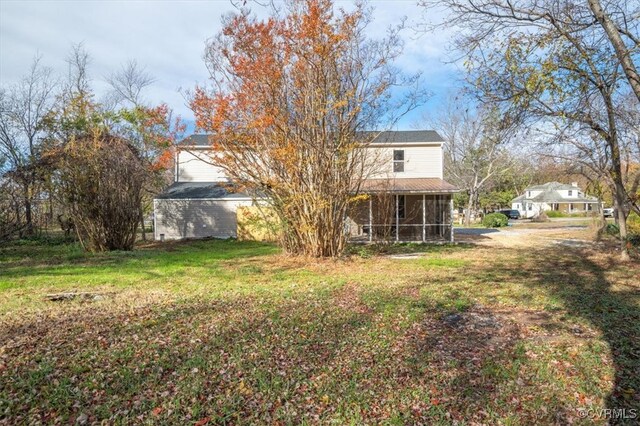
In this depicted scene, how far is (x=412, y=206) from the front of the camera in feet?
64.5

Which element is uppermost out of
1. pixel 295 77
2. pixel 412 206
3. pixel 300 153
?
pixel 295 77

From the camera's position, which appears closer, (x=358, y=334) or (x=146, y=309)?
(x=358, y=334)

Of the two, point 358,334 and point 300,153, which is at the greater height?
point 300,153

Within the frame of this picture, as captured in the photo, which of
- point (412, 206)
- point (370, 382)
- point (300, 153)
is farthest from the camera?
point (412, 206)

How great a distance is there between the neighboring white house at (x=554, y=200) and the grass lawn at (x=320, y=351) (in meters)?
51.5

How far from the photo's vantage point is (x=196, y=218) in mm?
20281

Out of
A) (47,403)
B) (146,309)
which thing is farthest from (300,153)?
(47,403)

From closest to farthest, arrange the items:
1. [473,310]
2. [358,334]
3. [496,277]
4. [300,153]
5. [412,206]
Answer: [358,334], [473,310], [496,277], [300,153], [412,206]

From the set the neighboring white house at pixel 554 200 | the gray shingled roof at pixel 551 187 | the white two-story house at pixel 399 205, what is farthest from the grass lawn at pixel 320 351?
the gray shingled roof at pixel 551 187

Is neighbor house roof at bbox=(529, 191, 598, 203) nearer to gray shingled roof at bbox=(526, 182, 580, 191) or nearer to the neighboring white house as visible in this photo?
the neighboring white house

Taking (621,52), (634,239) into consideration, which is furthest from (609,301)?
(634,239)

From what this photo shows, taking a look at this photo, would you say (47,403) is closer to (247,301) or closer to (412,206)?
(247,301)

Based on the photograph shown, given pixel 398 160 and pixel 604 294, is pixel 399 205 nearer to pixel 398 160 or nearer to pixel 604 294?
pixel 398 160

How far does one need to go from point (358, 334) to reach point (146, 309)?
3.15 meters
